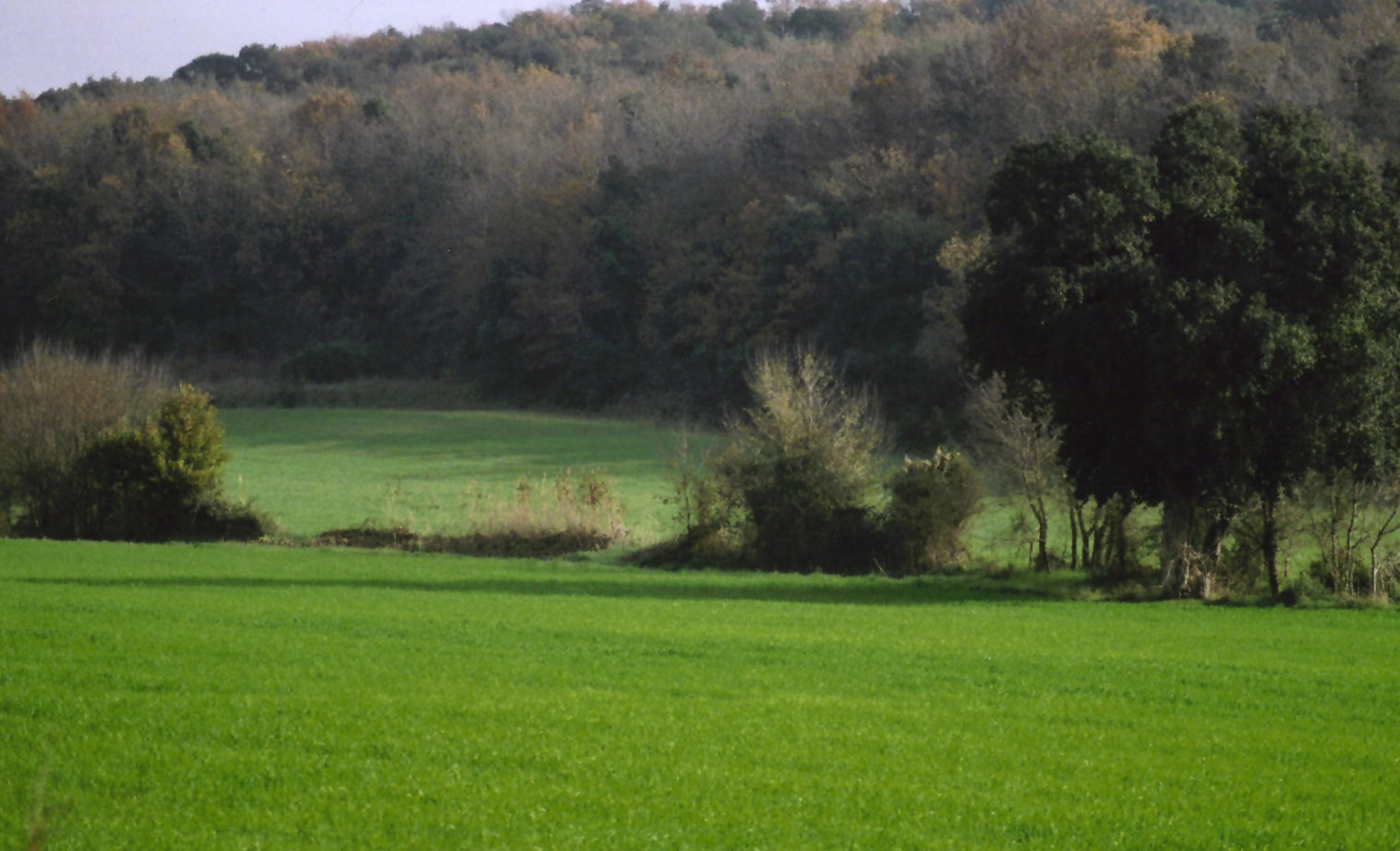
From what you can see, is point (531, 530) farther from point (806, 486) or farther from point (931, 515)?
point (931, 515)

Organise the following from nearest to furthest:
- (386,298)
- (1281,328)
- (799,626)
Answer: (799,626), (1281,328), (386,298)

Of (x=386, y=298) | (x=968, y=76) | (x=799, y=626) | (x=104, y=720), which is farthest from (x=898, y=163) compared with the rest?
(x=104, y=720)

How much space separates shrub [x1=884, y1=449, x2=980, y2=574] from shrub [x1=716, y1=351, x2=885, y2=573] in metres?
0.66

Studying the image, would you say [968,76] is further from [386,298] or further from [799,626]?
[799,626]

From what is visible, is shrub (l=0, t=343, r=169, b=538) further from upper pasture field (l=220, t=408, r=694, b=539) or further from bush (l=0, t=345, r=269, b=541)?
upper pasture field (l=220, t=408, r=694, b=539)

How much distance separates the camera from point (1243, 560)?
26250 millimetres

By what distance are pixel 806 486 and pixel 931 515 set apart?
2.80m

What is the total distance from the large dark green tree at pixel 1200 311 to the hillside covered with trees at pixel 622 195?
100 feet

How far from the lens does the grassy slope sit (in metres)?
8.97

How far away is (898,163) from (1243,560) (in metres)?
46.8

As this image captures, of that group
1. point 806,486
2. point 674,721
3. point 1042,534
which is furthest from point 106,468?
point 674,721

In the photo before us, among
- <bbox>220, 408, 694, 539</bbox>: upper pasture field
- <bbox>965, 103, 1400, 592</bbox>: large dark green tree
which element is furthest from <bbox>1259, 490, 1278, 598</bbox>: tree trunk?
<bbox>220, 408, 694, 539</bbox>: upper pasture field

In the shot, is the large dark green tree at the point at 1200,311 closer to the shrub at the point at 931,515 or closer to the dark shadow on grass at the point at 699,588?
→ the dark shadow on grass at the point at 699,588

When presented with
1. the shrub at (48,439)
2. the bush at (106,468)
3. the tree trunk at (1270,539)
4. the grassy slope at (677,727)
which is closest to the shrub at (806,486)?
the tree trunk at (1270,539)
